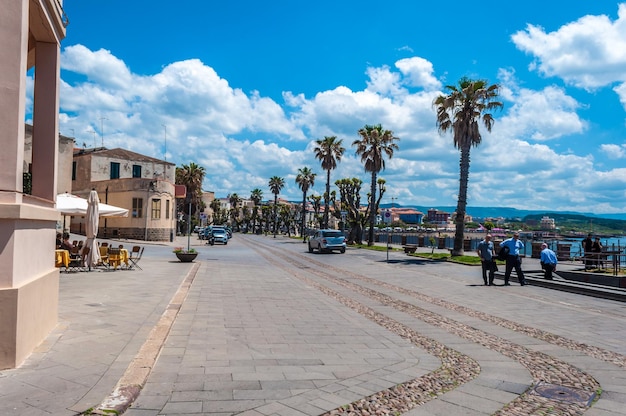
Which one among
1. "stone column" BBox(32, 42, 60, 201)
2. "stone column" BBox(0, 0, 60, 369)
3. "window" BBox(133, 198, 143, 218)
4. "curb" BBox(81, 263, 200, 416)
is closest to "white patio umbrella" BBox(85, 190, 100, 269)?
"curb" BBox(81, 263, 200, 416)

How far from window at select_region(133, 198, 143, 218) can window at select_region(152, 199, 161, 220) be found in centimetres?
111

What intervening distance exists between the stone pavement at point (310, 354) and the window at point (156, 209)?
3268 cm

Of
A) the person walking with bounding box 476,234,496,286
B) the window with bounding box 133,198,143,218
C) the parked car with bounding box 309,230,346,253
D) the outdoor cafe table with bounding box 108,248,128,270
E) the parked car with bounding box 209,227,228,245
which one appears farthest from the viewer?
A: the parked car with bounding box 209,227,228,245

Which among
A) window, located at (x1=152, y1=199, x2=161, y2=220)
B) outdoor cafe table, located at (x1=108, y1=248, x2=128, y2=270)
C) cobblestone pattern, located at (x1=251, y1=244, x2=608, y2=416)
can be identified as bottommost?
cobblestone pattern, located at (x1=251, y1=244, x2=608, y2=416)

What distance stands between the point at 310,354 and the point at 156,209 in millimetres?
41087

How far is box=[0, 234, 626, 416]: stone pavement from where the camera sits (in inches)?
196

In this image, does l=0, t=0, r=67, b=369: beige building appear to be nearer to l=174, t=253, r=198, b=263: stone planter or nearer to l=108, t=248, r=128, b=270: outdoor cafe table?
l=108, t=248, r=128, b=270: outdoor cafe table

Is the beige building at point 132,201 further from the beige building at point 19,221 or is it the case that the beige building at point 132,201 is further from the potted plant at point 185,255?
the beige building at point 19,221

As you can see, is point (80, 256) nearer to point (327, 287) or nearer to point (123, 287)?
point (123, 287)

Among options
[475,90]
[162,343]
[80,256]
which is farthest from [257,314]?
[475,90]

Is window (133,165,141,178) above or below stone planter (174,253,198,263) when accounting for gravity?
above

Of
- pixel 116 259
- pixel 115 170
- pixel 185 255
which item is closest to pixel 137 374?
pixel 116 259

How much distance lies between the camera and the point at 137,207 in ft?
146

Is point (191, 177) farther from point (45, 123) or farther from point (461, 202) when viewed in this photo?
point (45, 123)
